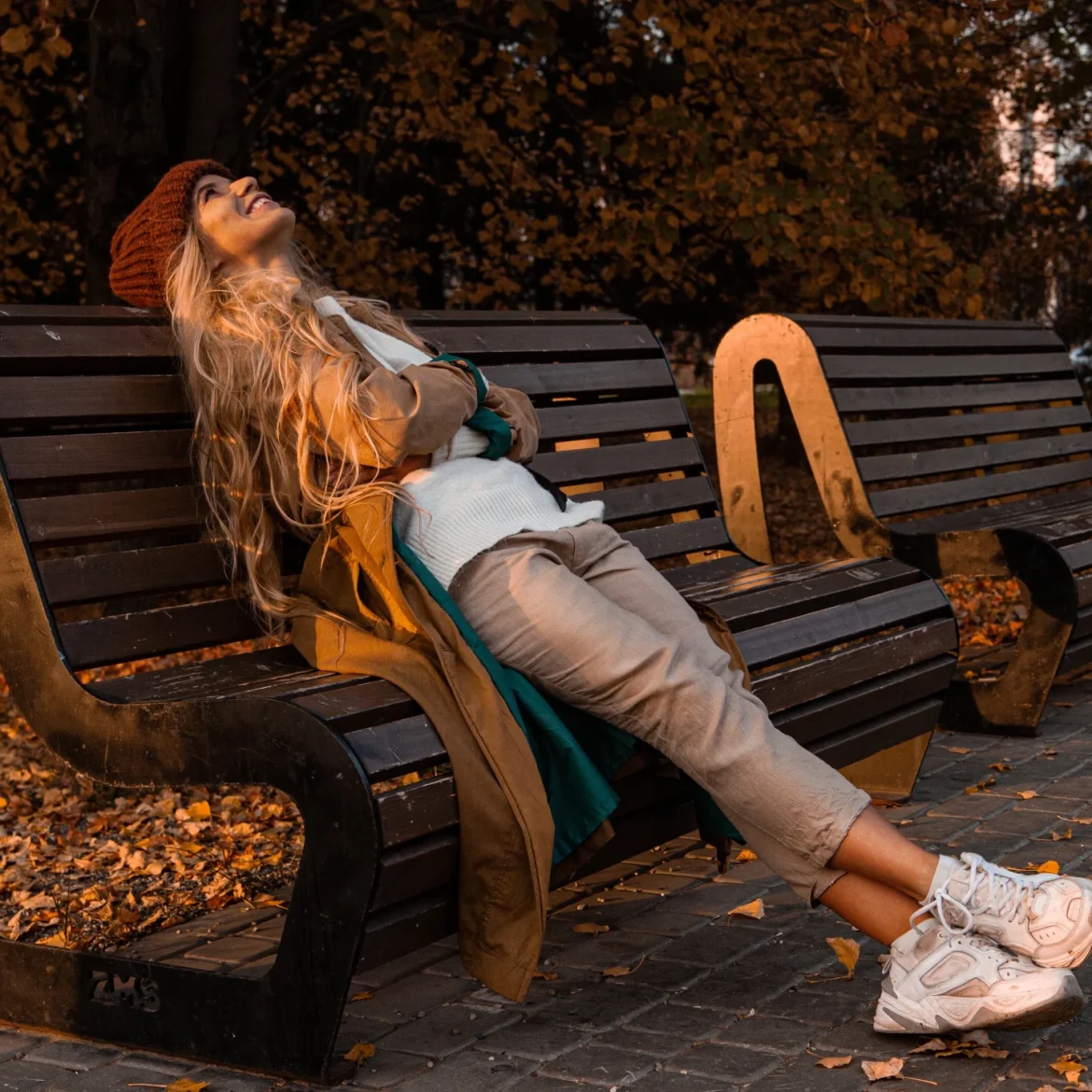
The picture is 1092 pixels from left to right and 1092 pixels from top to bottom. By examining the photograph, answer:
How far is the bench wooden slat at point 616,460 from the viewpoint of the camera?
467cm

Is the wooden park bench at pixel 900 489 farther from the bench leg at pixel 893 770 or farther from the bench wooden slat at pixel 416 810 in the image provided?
the bench wooden slat at pixel 416 810

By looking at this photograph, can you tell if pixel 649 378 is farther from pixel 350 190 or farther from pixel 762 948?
pixel 350 190

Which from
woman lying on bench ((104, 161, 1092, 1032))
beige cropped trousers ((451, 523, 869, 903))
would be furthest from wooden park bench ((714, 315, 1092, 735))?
beige cropped trousers ((451, 523, 869, 903))

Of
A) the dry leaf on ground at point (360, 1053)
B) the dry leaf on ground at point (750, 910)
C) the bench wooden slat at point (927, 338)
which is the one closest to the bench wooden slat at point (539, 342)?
the bench wooden slat at point (927, 338)

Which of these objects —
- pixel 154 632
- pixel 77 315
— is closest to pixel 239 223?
pixel 77 315

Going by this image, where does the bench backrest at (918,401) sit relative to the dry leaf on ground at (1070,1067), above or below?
above

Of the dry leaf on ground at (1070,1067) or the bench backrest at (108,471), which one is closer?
the dry leaf on ground at (1070,1067)

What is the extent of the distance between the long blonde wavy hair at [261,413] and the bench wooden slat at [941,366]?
2484 mm

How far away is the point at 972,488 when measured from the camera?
6293mm

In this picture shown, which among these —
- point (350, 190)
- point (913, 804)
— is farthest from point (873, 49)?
point (913, 804)

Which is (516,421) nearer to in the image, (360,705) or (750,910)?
(360,705)

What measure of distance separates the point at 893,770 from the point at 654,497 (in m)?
1.10

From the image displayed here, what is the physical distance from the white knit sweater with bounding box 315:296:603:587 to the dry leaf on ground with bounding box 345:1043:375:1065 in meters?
0.92

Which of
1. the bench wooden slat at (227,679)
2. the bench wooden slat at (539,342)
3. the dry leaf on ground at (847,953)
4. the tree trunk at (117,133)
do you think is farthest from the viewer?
the tree trunk at (117,133)
